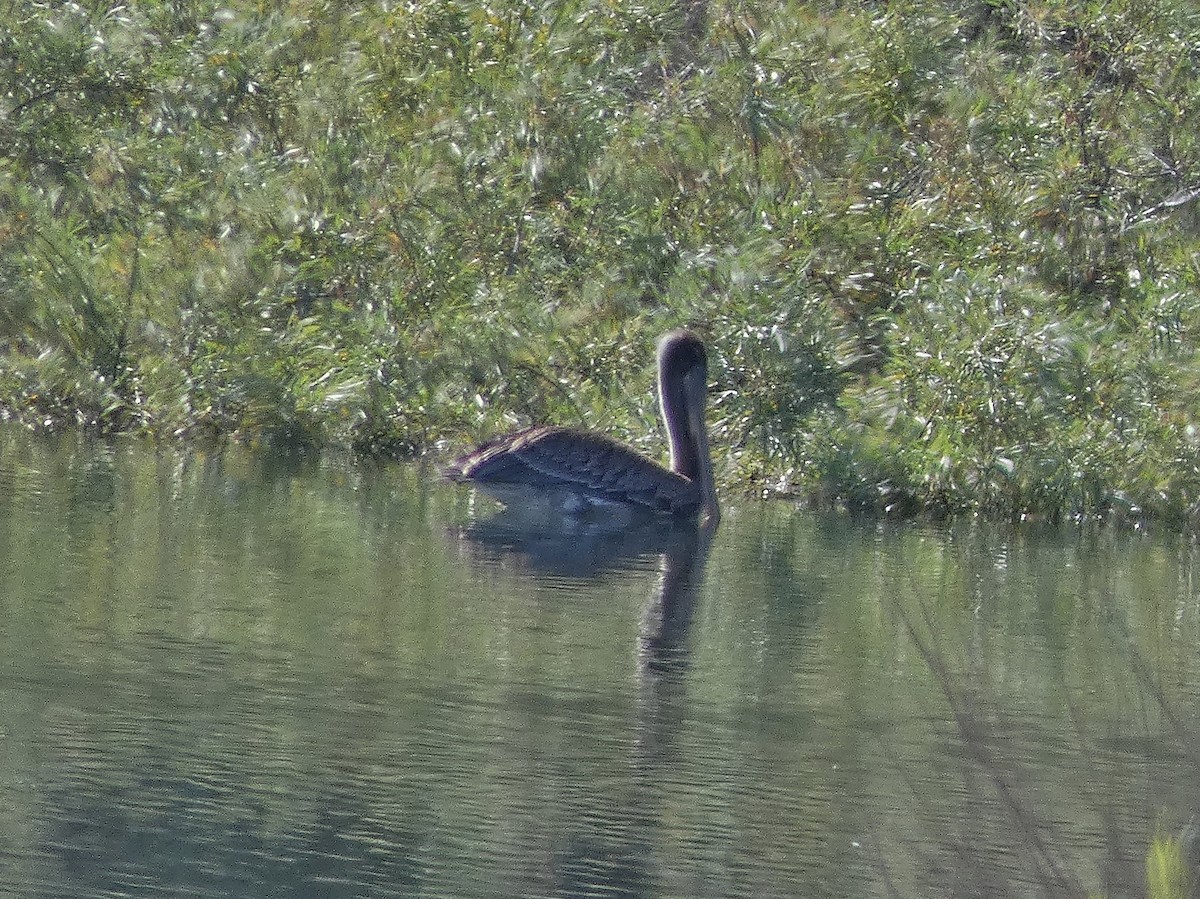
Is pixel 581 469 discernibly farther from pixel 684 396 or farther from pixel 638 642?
pixel 638 642

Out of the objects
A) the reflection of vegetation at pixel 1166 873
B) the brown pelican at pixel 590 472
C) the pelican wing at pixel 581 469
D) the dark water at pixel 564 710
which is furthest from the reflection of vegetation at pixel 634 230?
the reflection of vegetation at pixel 1166 873

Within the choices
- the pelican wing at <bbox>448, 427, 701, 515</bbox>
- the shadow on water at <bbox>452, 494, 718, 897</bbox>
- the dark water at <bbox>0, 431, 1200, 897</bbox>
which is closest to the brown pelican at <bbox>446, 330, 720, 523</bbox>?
the pelican wing at <bbox>448, 427, 701, 515</bbox>

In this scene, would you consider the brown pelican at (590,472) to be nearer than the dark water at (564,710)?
No

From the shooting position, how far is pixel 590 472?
13.7 metres

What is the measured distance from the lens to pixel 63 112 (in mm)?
19531

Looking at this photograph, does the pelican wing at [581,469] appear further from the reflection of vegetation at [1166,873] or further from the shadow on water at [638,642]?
the reflection of vegetation at [1166,873]

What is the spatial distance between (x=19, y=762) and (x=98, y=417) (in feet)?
37.0

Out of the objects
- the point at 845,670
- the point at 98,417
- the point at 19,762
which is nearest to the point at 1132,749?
the point at 845,670

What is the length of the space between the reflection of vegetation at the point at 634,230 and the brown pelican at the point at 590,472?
3.04 feet

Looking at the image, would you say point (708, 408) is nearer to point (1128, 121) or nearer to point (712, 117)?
point (712, 117)

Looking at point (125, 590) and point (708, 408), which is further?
point (708, 408)

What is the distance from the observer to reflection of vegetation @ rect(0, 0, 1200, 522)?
15.1 meters

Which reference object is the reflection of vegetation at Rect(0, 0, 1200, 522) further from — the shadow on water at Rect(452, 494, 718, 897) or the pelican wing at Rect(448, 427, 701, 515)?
the shadow on water at Rect(452, 494, 718, 897)

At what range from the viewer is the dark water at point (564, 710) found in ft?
18.3
